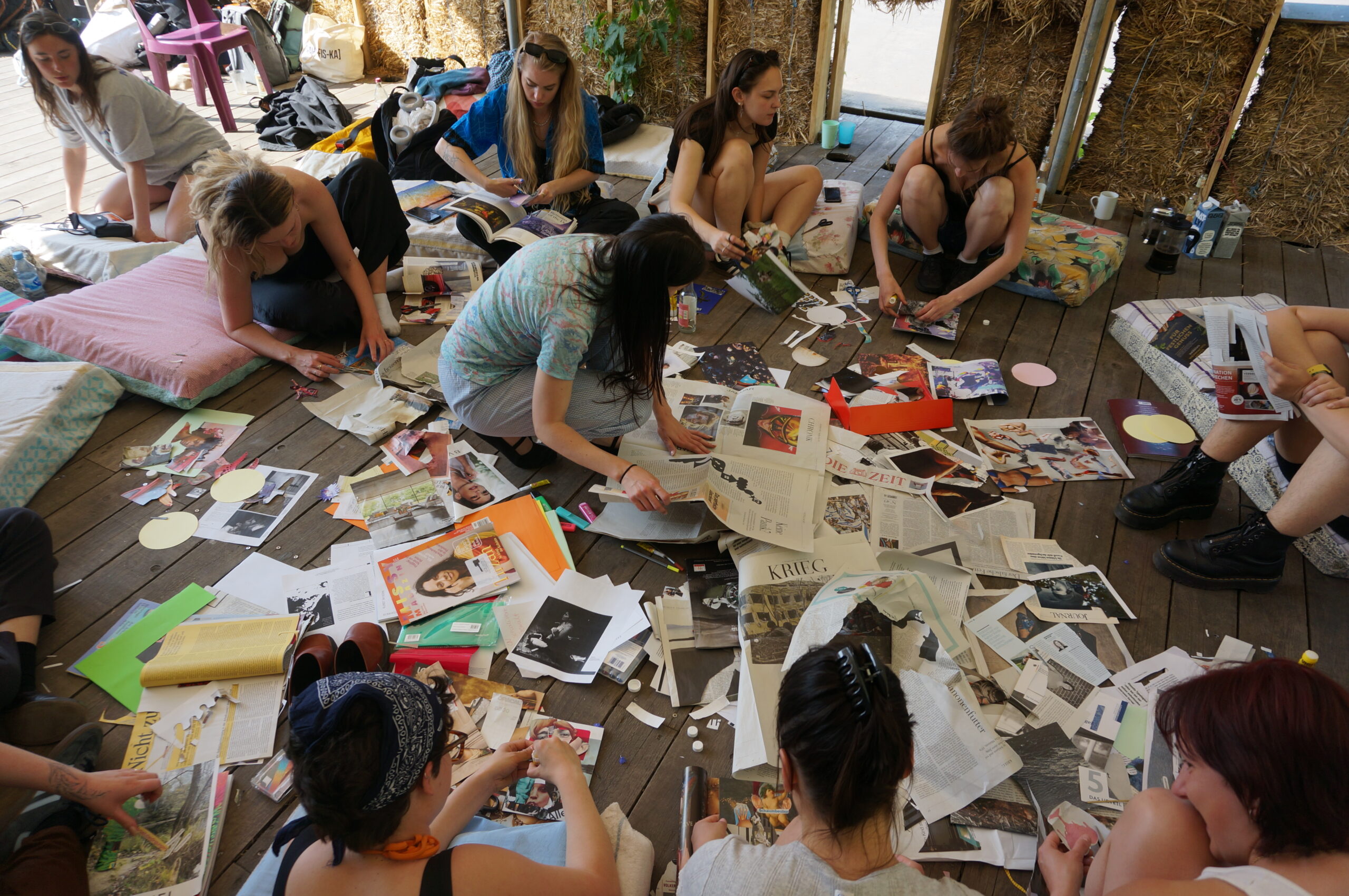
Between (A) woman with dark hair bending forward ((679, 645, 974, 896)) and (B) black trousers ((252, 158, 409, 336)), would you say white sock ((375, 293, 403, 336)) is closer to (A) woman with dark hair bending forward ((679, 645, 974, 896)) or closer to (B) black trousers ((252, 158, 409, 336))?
(B) black trousers ((252, 158, 409, 336))

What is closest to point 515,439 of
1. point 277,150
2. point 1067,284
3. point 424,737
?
point 424,737

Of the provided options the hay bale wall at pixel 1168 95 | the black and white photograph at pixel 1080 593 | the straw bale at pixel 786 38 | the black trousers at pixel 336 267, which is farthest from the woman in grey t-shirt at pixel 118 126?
the hay bale wall at pixel 1168 95

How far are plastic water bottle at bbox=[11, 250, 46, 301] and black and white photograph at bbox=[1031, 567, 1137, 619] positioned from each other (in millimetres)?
3973

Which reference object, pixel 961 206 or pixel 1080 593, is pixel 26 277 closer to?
pixel 961 206

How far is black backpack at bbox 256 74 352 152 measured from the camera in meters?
4.84

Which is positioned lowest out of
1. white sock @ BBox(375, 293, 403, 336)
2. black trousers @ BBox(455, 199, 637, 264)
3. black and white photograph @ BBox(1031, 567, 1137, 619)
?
black and white photograph @ BBox(1031, 567, 1137, 619)

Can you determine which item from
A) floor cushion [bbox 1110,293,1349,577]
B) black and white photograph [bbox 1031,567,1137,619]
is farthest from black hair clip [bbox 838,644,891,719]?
floor cushion [bbox 1110,293,1349,577]

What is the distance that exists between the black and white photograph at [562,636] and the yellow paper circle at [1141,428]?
6.47 ft

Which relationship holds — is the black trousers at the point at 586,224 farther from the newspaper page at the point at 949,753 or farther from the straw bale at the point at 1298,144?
the straw bale at the point at 1298,144

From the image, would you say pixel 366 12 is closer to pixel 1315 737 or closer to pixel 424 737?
pixel 424 737

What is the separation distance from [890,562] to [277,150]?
14.7ft

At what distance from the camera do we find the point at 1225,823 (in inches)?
49.0

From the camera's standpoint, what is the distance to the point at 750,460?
244 centimetres

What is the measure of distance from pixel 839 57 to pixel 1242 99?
6.98 ft
